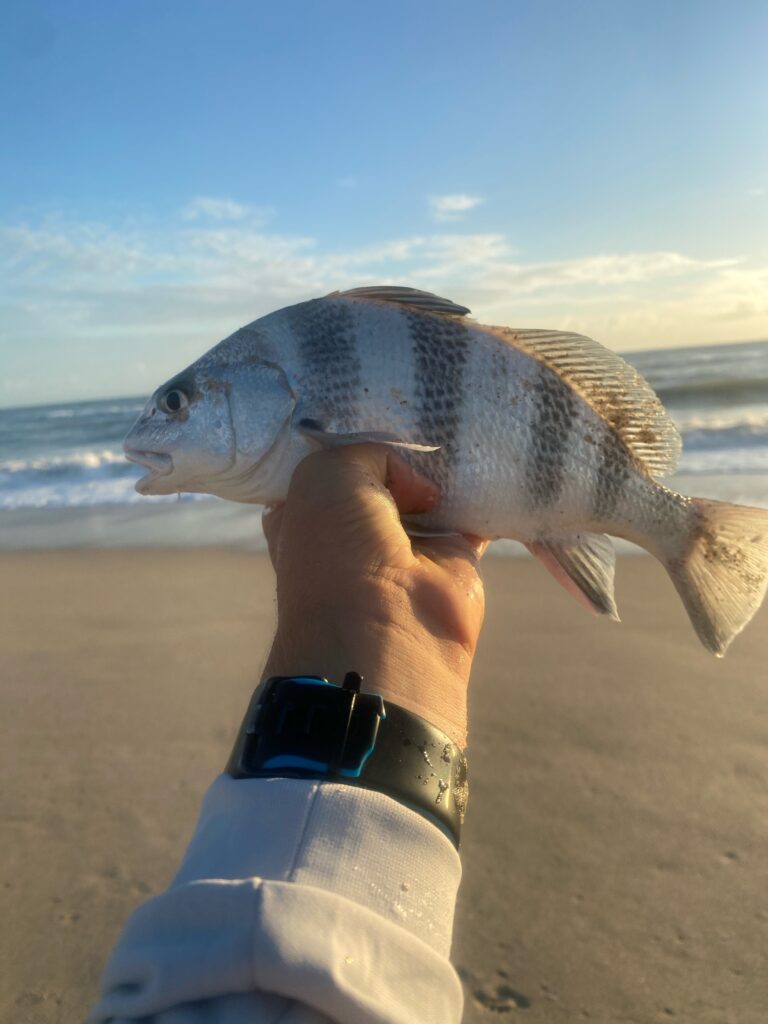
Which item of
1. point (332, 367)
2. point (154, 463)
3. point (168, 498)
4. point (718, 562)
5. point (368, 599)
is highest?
point (332, 367)

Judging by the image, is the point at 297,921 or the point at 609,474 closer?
the point at 297,921

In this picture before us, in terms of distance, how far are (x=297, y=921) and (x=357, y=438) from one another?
1378 mm

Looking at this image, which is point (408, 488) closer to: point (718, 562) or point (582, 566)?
point (582, 566)

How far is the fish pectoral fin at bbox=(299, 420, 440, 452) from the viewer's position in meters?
2.14

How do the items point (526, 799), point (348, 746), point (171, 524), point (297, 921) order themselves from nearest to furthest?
point (297, 921) < point (348, 746) < point (526, 799) < point (171, 524)

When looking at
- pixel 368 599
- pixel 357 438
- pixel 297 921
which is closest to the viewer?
pixel 297 921

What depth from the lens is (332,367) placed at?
2.27m

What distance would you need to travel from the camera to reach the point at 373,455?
84.1 inches

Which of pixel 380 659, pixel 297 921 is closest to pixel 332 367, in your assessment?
pixel 380 659

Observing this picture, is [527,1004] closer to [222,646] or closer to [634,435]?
[634,435]

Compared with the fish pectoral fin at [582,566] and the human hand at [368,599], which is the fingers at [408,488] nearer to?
the human hand at [368,599]

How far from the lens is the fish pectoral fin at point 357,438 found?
2.14 metres

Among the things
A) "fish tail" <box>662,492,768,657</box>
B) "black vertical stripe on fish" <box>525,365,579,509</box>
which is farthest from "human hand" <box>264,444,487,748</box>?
"fish tail" <box>662,492,768,657</box>

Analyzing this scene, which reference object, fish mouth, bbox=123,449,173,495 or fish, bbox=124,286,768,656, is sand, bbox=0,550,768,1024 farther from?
fish mouth, bbox=123,449,173,495
